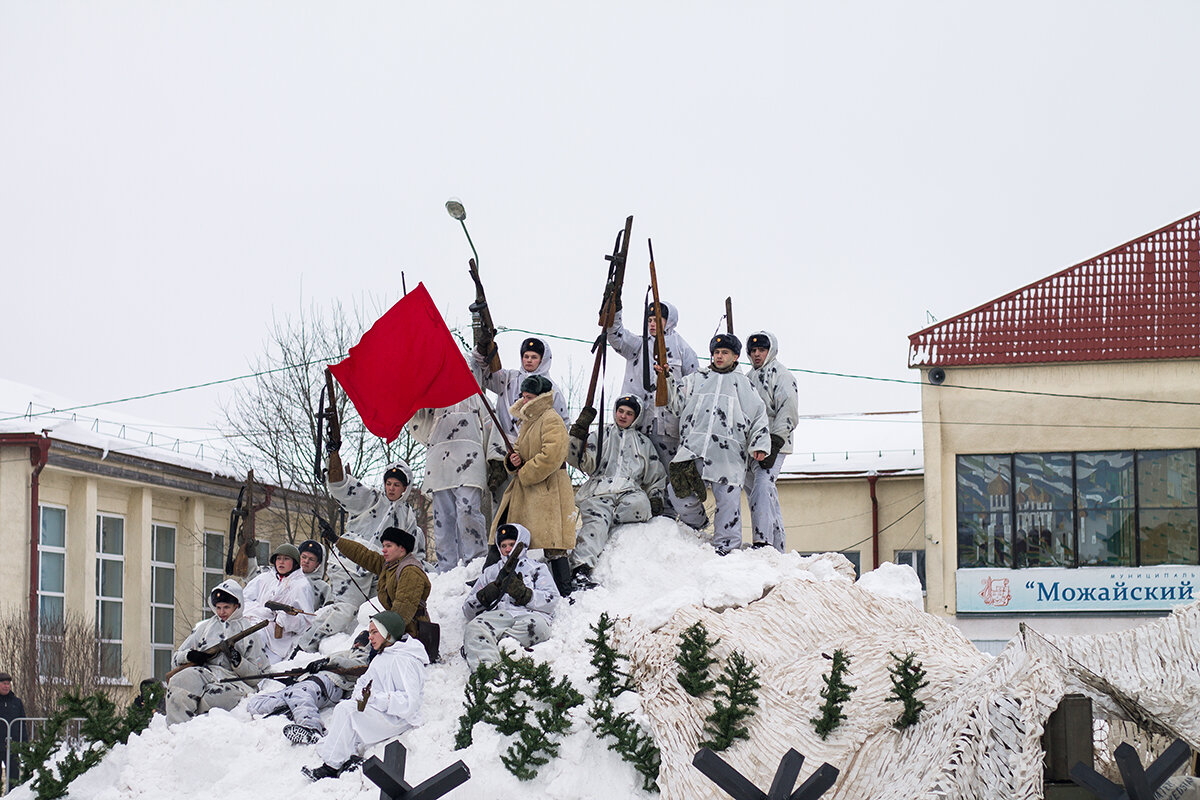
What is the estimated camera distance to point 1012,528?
70.9 feet

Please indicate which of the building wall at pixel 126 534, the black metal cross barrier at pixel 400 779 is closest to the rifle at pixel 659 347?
the black metal cross barrier at pixel 400 779

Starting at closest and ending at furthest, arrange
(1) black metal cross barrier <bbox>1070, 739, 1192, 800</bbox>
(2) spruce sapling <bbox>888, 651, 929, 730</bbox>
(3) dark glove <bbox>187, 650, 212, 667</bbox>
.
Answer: (1) black metal cross barrier <bbox>1070, 739, 1192, 800</bbox>, (2) spruce sapling <bbox>888, 651, 929, 730</bbox>, (3) dark glove <bbox>187, 650, 212, 667</bbox>

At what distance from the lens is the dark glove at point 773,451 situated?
1113 cm

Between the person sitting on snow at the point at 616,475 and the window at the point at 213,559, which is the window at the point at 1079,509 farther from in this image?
the person sitting on snow at the point at 616,475

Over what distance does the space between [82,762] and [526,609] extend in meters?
2.71

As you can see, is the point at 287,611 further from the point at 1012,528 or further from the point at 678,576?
the point at 1012,528

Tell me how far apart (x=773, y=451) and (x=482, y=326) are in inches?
91.6

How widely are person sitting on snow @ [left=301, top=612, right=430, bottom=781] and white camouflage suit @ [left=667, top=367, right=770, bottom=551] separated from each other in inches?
107

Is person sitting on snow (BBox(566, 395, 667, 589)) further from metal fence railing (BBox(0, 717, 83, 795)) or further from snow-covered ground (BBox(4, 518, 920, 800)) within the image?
metal fence railing (BBox(0, 717, 83, 795))

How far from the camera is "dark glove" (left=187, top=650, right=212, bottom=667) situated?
9.62m

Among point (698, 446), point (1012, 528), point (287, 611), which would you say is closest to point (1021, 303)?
point (1012, 528)

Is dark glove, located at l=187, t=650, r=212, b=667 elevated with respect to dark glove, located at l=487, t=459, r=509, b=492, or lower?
lower

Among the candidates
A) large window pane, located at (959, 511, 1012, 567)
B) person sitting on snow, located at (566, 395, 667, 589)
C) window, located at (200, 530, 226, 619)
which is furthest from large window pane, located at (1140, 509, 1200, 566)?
window, located at (200, 530, 226, 619)

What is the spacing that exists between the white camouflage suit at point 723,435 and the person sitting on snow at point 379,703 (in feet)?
8.95
